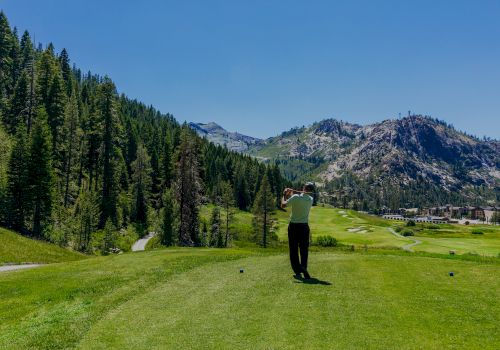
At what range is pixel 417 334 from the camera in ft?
29.7

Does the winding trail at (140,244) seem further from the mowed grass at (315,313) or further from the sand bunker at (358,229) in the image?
the sand bunker at (358,229)

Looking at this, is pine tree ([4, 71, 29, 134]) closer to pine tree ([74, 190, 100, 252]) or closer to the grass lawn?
pine tree ([74, 190, 100, 252])

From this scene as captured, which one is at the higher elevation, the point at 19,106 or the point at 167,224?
the point at 19,106

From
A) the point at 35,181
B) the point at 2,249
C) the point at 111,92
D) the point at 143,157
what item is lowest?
the point at 2,249

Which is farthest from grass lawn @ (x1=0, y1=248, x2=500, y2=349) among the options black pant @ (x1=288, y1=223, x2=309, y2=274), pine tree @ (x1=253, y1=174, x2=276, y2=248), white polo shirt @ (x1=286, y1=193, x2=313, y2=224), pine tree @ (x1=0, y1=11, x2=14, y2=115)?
pine tree @ (x1=0, y1=11, x2=14, y2=115)

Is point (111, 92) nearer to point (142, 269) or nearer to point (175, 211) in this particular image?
point (175, 211)

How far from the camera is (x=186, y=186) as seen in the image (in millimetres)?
68125

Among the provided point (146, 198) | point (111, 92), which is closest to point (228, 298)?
point (111, 92)

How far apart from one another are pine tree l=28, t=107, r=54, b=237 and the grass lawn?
4507 centimetres

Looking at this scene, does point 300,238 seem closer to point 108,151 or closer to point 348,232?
point 108,151

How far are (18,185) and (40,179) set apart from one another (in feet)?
9.95

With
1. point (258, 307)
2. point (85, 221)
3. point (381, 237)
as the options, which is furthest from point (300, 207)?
point (381, 237)

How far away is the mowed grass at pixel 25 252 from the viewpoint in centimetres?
3572

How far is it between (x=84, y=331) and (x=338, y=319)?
6.67 meters
